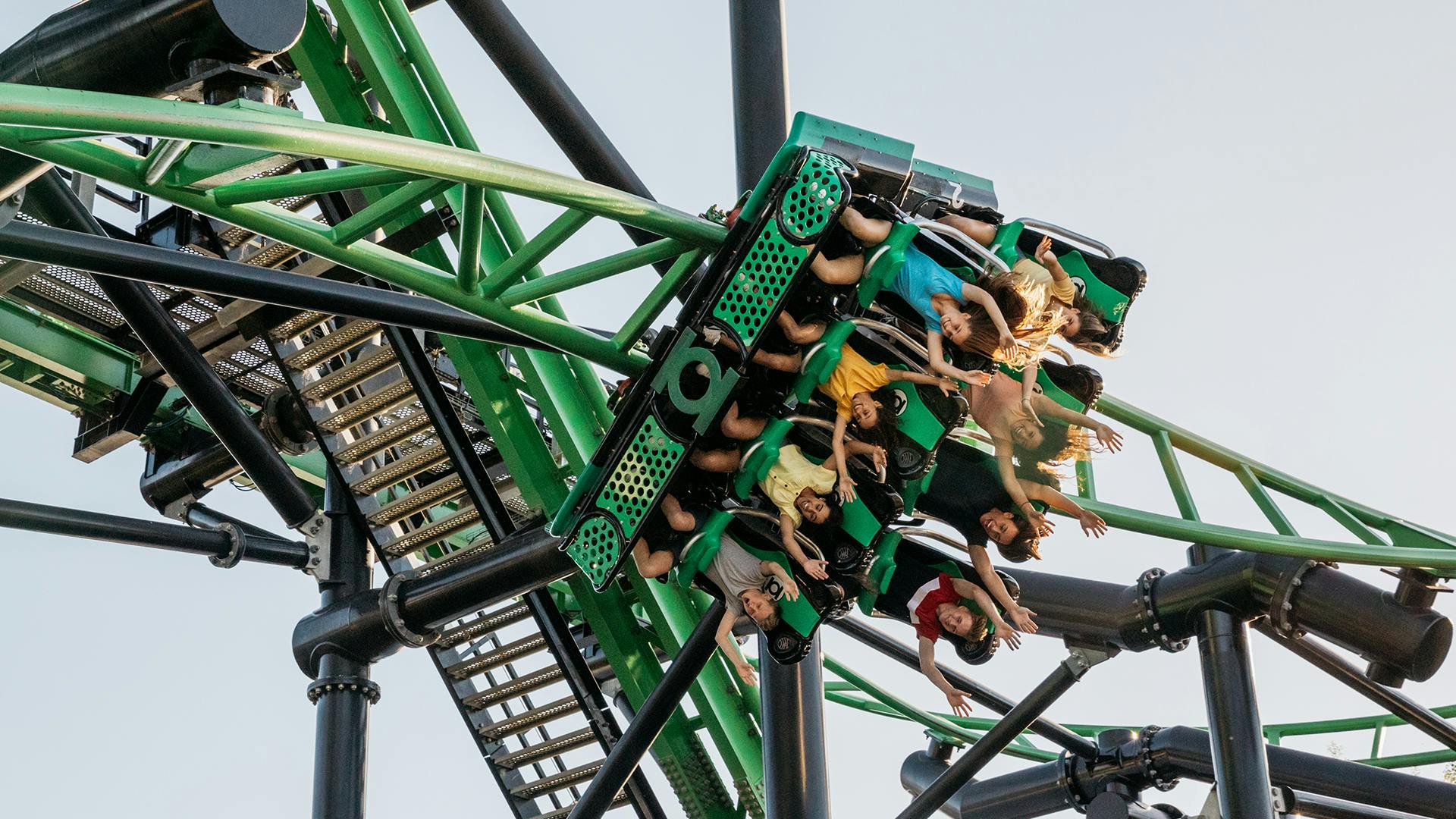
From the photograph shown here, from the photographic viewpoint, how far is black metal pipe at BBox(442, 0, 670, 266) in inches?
318

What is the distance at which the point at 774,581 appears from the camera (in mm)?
7020

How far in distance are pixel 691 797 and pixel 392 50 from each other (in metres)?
4.13

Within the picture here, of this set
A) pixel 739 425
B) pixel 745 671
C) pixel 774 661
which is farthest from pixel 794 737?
Answer: pixel 739 425

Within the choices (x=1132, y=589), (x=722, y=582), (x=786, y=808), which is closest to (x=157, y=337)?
(x=722, y=582)

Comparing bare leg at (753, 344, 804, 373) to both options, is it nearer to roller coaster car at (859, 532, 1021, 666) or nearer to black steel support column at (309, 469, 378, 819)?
roller coaster car at (859, 532, 1021, 666)

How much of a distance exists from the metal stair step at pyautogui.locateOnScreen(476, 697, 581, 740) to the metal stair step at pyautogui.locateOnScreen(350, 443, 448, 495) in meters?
1.46

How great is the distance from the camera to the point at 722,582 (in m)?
7.10

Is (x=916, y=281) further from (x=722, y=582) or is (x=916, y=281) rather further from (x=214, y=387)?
(x=214, y=387)

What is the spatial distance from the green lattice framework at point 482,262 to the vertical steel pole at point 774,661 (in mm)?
1014

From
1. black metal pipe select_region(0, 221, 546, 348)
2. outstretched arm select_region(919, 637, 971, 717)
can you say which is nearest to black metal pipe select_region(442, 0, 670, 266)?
black metal pipe select_region(0, 221, 546, 348)

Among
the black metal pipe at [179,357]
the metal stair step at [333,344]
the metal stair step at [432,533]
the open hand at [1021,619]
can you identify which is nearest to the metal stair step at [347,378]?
the metal stair step at [333,344]

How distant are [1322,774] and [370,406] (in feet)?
17.3

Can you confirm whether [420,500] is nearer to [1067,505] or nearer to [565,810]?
[565,810]

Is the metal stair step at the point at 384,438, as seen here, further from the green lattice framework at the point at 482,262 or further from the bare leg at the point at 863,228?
the bare leg at the point at 863,228
